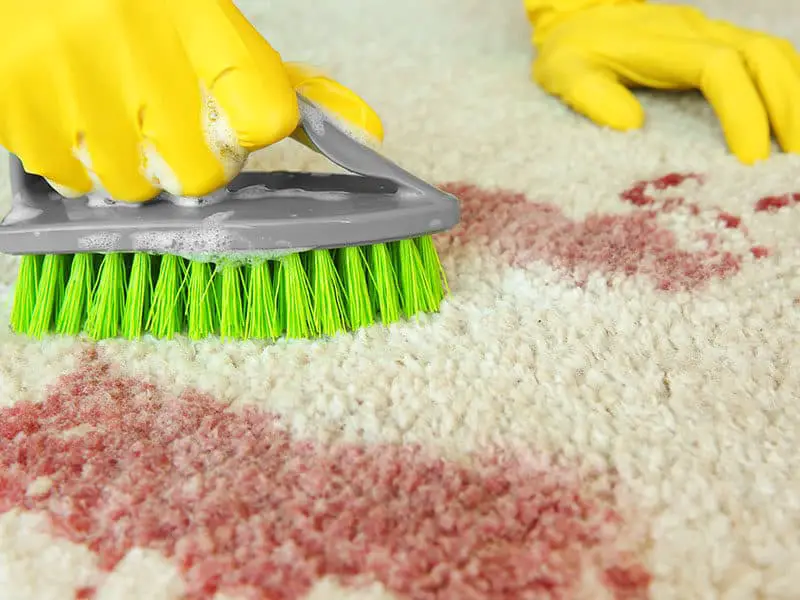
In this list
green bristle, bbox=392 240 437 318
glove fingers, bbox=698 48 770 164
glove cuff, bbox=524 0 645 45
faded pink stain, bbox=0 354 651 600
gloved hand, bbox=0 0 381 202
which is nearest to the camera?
faded pink stain, bbox=0 354 651 600

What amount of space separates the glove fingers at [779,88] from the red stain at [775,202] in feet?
0.41

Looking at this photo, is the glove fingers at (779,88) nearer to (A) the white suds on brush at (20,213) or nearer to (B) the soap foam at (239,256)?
(B) the soap foam at (239,256)

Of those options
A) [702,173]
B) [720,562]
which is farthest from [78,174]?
[702,173]

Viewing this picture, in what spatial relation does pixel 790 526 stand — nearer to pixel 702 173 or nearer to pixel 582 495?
pixel 582 495

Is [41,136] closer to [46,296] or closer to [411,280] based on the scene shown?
[46,296]

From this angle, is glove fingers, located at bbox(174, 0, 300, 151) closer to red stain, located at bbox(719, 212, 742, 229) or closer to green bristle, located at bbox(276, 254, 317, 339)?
green bristle, located at bbox(276, 254, 317, 339)

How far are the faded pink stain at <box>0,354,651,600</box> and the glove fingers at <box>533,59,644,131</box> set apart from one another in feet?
2.01

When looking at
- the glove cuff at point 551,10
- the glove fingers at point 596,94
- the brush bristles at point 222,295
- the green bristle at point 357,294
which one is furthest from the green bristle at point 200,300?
the glove cuff at point 551,10

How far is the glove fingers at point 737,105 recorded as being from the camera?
2.80 feet

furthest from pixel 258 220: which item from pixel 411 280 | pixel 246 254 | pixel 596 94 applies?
pixel 596 94

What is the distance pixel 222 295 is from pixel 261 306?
0.10ft

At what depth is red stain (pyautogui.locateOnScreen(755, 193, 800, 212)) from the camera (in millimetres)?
747

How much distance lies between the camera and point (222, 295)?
594 mm

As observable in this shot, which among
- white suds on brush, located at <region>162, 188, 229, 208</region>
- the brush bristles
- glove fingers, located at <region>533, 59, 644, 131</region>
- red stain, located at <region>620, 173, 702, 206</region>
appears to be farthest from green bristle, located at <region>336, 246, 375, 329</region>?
glove fingers, located at <region>533, 59, 644, 131</region>
